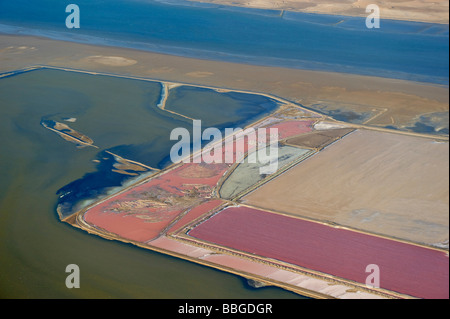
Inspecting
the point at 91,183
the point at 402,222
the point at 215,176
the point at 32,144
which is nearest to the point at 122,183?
the point at 91,183

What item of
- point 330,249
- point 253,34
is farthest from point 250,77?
point 330,249

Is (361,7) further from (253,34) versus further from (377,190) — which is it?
(377,190)

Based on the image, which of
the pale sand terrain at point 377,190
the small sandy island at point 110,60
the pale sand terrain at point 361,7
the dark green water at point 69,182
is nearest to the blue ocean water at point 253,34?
Answer: the pale sand terrain at point 361,7

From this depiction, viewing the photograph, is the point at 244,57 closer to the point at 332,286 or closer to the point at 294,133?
the point at 294,133

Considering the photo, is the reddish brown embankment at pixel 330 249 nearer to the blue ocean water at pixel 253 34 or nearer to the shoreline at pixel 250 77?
the shoreline at pixel 250 77

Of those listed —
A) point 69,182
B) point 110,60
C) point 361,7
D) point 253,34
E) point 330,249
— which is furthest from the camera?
point 253,34

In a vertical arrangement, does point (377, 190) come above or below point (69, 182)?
above
